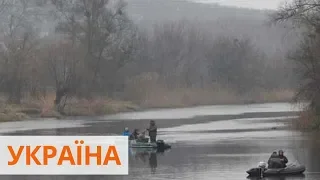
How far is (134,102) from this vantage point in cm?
8381

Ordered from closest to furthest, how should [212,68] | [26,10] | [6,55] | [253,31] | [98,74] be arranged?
1. [6,55]
2. [98,74]
3. [212,68]
4. [26,10]
5. [253,31]

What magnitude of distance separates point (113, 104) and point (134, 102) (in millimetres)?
5952

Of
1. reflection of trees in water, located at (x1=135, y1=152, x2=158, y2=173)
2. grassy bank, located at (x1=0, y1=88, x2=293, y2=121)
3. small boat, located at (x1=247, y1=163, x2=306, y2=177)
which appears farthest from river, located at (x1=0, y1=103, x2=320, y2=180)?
grassy bank, located at (x1=0, y1=88, x2=293, y2=121)

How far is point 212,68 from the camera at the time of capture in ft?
361

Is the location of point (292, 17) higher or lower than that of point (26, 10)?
lower

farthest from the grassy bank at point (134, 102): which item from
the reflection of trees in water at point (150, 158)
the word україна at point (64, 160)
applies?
the word україна at point (64, 160)

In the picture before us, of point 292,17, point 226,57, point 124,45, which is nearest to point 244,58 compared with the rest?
point 226,57

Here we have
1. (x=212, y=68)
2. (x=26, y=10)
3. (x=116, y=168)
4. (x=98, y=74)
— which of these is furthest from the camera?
(x=26, y=10)

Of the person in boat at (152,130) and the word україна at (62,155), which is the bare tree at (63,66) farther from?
the word україна at (62,155)

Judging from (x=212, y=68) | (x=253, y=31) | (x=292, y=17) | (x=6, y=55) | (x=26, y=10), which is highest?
(x=253, y=31)

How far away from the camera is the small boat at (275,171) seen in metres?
23.2

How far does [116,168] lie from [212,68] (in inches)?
→ 3365

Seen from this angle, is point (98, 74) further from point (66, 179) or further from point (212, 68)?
point (66, 179)

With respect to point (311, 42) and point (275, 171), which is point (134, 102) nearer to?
point (311, 42)
